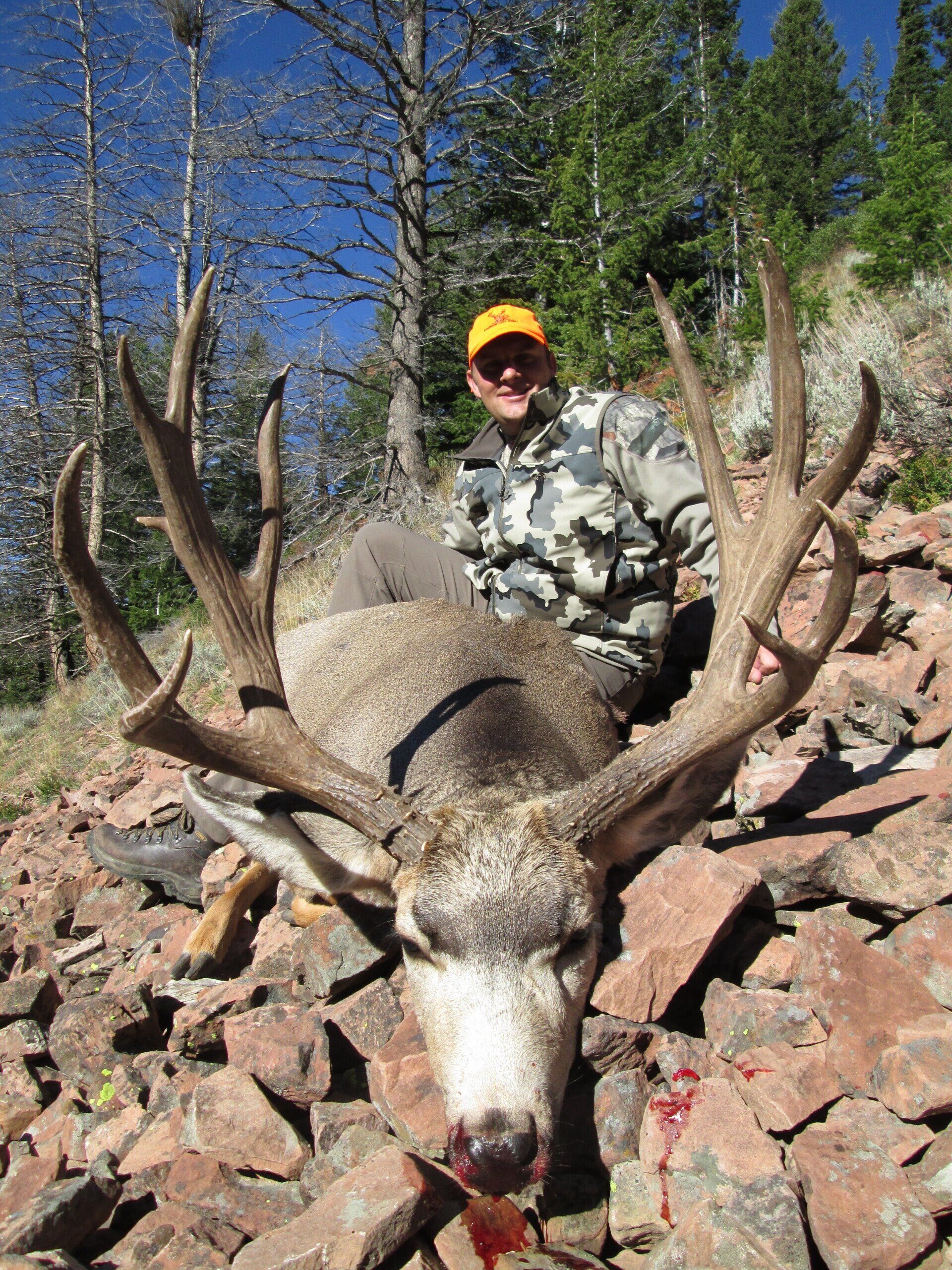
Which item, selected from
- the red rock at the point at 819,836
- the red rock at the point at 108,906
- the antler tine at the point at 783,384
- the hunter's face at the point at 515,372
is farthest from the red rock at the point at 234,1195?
the hunter's face at the point at 515,372

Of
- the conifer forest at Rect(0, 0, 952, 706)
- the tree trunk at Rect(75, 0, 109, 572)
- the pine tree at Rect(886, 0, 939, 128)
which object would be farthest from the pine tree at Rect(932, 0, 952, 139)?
the tree trunk at Rect(75, 0, 109, 572)

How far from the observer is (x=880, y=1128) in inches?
77.3

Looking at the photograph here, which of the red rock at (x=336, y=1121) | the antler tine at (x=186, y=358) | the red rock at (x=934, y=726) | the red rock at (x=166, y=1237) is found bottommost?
the red rock at (x=166, y=1237)

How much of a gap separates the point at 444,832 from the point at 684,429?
8711 mm

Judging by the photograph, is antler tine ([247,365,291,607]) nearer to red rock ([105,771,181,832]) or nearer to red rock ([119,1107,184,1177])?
red rock ([119,1107,184,1177])

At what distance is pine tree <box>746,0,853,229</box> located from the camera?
135 ft

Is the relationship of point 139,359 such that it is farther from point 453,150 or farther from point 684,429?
point 684,429

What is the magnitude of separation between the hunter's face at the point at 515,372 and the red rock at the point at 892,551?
7.08ft

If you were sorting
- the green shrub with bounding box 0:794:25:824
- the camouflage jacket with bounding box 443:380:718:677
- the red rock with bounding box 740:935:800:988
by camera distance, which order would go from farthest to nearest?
the green shrub with bounding box 0:794:25:824, the camouflage jacket with bounding box 443:380:718:677, the red rock with bounding box 740:935:800:988

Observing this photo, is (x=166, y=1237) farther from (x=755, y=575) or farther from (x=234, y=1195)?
(x=755, y=575)

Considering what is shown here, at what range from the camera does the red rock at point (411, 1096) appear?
2.30 meters

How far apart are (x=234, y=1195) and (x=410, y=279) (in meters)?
13.8

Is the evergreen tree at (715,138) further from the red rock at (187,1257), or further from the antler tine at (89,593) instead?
the red rock at (187,1257)

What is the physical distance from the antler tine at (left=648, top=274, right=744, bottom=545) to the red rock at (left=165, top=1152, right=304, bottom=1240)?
259 centimetres
